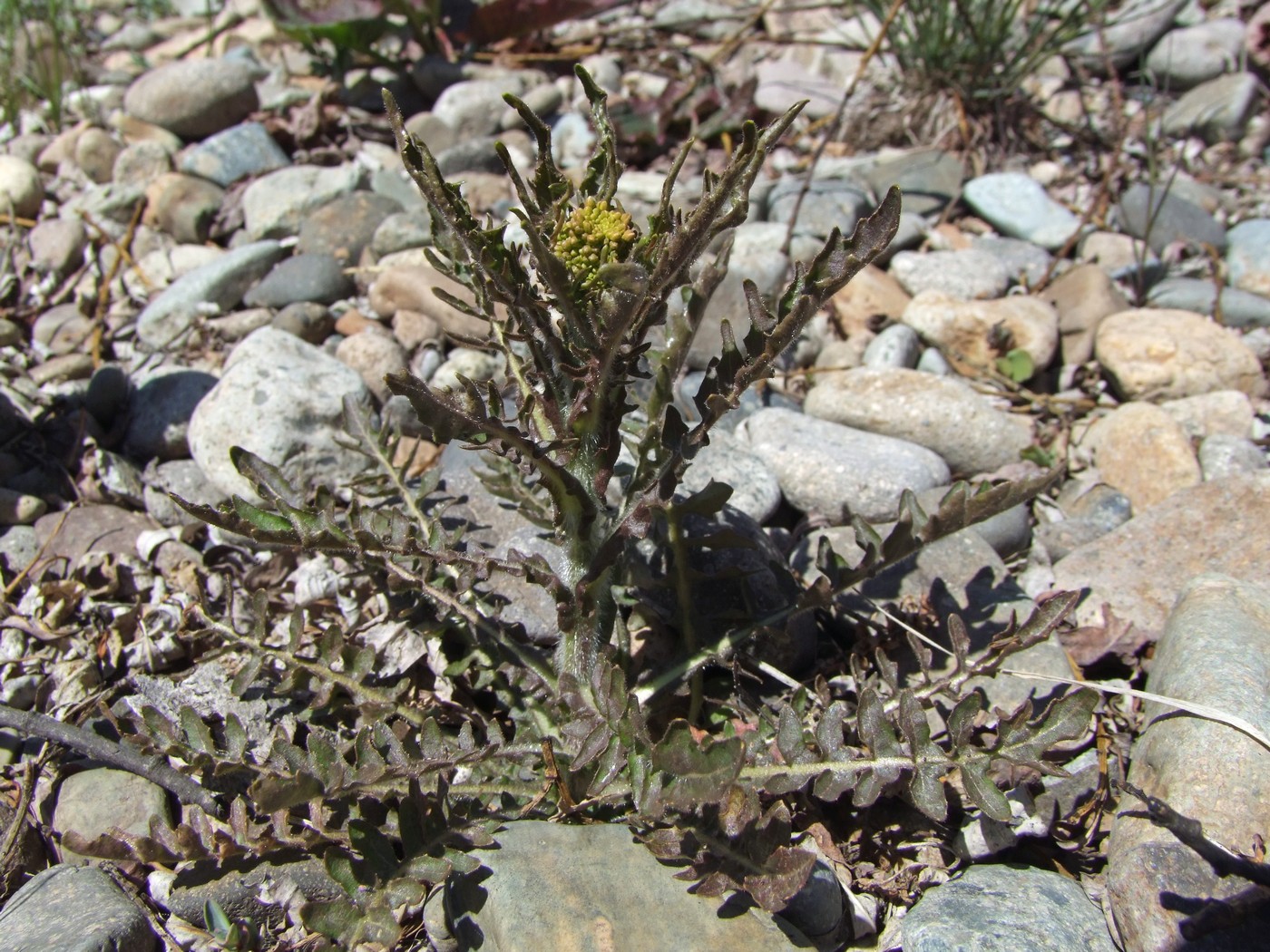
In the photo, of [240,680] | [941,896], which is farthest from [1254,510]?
[240,680]

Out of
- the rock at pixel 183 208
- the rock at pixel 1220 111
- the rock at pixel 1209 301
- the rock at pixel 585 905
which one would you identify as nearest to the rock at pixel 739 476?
the rock at pixel 585 905

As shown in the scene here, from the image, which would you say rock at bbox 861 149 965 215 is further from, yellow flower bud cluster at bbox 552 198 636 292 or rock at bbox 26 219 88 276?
rock at bbox 26 219 88 276

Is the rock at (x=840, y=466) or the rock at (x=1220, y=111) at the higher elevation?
the rock at (x=1220, y=111)

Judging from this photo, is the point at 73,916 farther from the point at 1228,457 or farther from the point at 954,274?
the point at 954,274

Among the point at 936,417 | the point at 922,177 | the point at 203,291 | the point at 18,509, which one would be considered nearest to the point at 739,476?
the point at 936,417

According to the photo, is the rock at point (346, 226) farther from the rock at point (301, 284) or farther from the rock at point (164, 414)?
the rock at point (164, 414)

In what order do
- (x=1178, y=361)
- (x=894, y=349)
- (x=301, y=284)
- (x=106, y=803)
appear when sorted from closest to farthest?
(x=106, y=803)
(x=1178, y=361)
(x=894, y=349)
(x=301, y=284)
